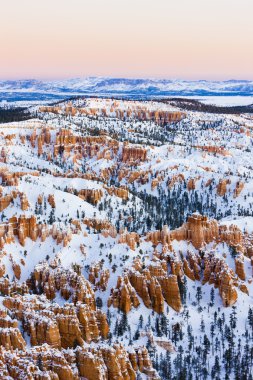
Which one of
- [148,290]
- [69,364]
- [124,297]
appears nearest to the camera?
[69,364]

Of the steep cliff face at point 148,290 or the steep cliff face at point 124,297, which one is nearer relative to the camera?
the steep cliff face at point 124,297

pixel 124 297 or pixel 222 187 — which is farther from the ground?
pixel 222 187

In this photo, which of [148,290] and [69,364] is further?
[148,290]

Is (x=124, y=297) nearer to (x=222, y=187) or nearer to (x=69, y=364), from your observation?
(x=69, y=364)

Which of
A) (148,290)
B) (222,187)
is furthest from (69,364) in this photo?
(222,187)

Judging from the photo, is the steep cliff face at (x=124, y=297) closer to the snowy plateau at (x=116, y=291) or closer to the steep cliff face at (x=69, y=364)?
the snowy plateau at (x=116, y=291)

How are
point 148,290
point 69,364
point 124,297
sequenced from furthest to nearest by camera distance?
1. point 148,290
2. point 124,297
3. point 69,364

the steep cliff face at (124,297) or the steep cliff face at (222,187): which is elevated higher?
the steep cliff face at (222,187)

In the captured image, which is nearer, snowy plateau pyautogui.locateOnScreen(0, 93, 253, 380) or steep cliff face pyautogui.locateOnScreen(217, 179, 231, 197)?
snowy plateau pyautogui.locateOnScreen(0, 93, 253, 380)

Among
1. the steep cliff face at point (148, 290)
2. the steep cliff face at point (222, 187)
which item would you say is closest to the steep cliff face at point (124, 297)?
the steep cliff face at point (148, 290)

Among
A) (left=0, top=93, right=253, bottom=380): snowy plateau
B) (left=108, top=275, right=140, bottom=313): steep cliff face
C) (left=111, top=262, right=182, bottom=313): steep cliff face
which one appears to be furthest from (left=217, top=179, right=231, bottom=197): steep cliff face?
(left=108, top=275, right=140, bottom=313): steep cliff face

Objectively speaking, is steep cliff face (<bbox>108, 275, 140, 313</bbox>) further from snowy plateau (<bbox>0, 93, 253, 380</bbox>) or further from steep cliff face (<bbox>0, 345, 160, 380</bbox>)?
steep cliff face (<bbox>0, 345, 160, 380</bbox>)

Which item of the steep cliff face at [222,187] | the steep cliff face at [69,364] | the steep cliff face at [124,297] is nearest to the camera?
the steep cliff face at [69,364]
